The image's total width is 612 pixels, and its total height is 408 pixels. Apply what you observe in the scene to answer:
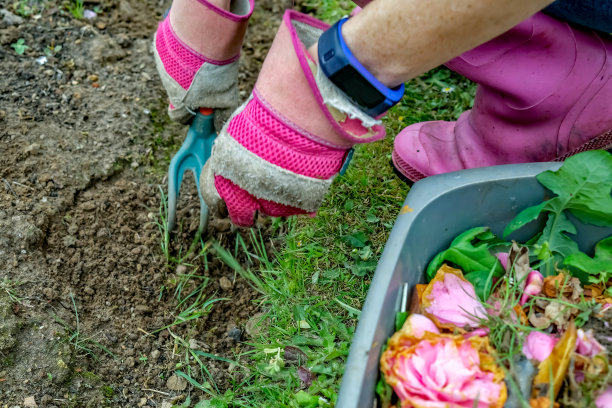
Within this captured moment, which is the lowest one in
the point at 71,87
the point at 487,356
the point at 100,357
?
the point at 100,357

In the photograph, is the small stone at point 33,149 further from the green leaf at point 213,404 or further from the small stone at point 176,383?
the green leaf at point 213,404

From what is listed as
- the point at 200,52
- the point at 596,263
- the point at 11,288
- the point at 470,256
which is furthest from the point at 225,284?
the point at 596,263

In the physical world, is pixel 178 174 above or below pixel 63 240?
above

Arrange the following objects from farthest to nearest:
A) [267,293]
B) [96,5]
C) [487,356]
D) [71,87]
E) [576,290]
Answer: [96,5] → [71,87] → [267,293] → [576,290] → [487,356]

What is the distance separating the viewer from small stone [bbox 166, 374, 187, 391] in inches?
57.8

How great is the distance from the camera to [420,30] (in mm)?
926

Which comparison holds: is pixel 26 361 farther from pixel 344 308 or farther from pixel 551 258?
pixel 551 258

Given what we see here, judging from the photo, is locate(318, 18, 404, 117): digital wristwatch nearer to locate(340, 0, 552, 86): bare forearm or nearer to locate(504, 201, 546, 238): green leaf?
locate(340, 0, 552, 86): bare forearm

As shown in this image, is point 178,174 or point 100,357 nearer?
point 100,357

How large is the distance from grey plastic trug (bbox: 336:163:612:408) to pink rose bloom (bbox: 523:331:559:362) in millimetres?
239

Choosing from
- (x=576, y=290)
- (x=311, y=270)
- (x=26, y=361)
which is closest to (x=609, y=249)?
(x=576, y=290)

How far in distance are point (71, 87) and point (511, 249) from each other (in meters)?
1.62

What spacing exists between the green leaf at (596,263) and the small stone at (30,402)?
124 centimetres

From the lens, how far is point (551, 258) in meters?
1.15
